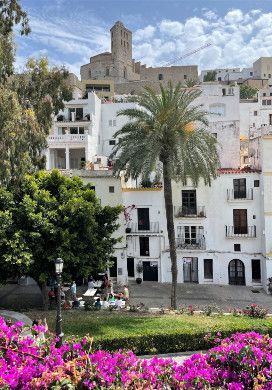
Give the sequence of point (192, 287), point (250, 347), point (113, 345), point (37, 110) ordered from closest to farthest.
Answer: point (250, 347), point (113, 345), point (37, 110), point (192, 287)

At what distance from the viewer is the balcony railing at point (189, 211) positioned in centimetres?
3162

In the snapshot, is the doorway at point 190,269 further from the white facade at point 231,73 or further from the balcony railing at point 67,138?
the white facade at point 231,73

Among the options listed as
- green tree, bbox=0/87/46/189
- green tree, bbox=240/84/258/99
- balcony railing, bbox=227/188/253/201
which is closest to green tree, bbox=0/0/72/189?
green tree, bbox=0/87/46/189

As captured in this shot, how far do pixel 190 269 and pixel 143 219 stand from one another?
4878mm

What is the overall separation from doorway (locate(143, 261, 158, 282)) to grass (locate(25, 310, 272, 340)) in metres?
11.5

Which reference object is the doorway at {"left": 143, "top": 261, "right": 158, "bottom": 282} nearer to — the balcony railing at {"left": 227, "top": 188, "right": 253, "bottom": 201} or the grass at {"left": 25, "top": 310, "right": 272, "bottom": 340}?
the balcony railing at {"left": 227, "top": 188, "right": 253, "bottom": 201}

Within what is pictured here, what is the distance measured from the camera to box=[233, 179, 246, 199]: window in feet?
103

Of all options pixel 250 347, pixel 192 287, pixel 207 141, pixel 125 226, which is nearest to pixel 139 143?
pixel 207 141

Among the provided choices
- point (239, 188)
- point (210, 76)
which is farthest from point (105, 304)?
point (210, 76)

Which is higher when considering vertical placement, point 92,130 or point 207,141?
point 92,130

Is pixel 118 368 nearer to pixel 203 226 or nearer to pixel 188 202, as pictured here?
pixel 203 226

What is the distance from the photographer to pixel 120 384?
28.9ft

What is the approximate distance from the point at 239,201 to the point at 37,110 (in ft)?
50.0

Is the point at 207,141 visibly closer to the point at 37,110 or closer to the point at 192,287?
the point at 37,110
